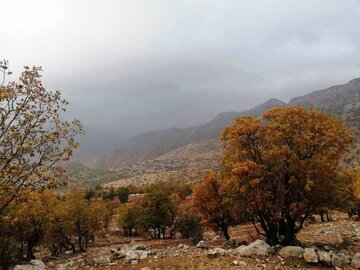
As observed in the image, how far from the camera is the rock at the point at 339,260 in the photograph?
23.7m

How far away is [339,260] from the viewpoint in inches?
944

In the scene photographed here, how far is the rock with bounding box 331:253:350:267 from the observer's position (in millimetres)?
23747

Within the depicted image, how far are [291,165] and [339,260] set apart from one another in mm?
7925

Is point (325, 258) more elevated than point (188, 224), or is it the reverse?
point (325, 258)

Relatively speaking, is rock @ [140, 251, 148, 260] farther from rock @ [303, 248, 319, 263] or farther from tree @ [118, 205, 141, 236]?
tree @ [118, 205, 141, 236]

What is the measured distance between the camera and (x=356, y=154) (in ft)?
472

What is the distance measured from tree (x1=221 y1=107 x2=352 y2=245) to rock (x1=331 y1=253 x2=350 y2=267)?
441 cm

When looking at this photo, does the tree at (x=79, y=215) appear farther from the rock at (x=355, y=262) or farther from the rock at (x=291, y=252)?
the rock at (x=355, y=262)

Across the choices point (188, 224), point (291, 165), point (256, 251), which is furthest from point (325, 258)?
point (188, 224)

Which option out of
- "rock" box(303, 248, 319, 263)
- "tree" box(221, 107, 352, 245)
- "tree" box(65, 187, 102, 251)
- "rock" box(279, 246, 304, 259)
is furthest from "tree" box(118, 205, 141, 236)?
"rock" box(303, 248, 319, 263)

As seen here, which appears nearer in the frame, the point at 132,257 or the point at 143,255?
the point at 132,257

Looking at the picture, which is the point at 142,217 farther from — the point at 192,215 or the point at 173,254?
the point at 173,254

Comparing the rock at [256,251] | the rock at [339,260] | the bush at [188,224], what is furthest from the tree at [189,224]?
the rock at [339,260]

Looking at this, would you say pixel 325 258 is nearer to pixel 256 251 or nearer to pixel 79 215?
pixel 256 251
